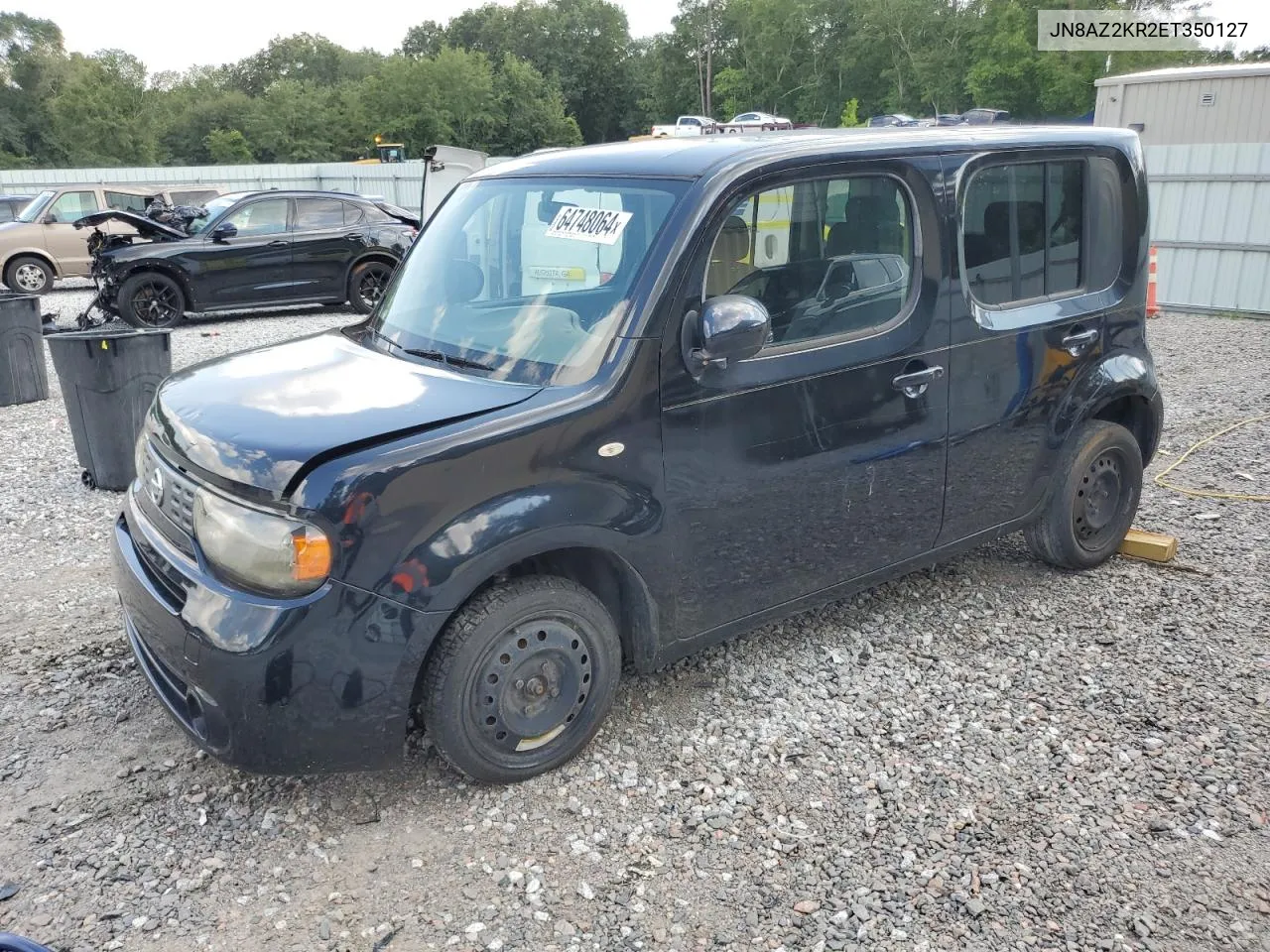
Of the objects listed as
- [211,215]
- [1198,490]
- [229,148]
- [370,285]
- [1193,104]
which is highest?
[1193,104]

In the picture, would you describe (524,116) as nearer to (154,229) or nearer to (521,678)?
(154,229)

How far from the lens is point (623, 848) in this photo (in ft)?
9.75

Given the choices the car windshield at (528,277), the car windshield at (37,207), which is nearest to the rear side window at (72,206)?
the car windshield at (37,207)

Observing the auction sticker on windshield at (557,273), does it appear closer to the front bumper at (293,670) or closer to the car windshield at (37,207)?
the front bumper at (293,670)

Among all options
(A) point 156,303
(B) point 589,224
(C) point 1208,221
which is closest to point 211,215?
(A) point 156,303

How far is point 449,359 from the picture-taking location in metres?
3.39

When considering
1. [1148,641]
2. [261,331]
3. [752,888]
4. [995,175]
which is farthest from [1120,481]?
[261,331]

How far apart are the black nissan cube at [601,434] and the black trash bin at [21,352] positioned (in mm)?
6326

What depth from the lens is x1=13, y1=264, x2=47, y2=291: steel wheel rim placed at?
52.3 feet

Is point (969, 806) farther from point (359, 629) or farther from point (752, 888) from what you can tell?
point (359, 629)

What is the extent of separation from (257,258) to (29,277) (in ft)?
18.7

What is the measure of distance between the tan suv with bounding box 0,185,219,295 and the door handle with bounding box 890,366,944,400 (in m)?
15.2

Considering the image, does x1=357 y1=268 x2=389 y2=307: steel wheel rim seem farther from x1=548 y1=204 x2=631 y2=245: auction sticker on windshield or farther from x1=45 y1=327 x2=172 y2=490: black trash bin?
x1=548 y1=204 x2=631 y2=245: auction sticker on windshield

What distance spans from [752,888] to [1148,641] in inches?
91.9
